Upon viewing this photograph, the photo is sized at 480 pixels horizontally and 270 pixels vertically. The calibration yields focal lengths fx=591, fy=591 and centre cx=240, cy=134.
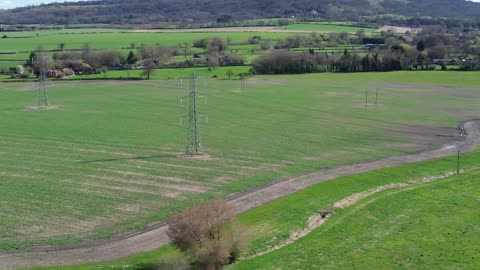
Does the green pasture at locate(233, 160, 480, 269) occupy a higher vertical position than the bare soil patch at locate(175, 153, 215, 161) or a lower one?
lower

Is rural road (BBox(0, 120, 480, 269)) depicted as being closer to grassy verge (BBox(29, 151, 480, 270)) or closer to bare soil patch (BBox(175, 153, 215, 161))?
grassy verge (BBox(29, 151, 480, 270))

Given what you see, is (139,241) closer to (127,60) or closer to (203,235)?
(203,235)

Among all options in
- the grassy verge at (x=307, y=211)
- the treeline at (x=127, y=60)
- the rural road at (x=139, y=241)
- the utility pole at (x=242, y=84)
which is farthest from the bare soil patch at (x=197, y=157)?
the treeline at (x=127, y=60)

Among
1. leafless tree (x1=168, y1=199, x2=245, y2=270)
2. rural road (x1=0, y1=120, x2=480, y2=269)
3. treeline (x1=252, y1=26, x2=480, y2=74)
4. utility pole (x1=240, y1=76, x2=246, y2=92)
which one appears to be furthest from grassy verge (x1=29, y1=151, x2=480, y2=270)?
treeline (x1=252, y1=26, x2=480, y2=74)

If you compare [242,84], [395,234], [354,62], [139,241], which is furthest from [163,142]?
[354,62]

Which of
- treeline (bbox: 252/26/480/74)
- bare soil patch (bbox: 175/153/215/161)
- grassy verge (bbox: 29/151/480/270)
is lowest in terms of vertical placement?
grassy verge (bbox: 29/151/480/270)

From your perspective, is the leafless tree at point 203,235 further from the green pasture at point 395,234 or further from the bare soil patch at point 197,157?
the bare soil patch at point 197,157
